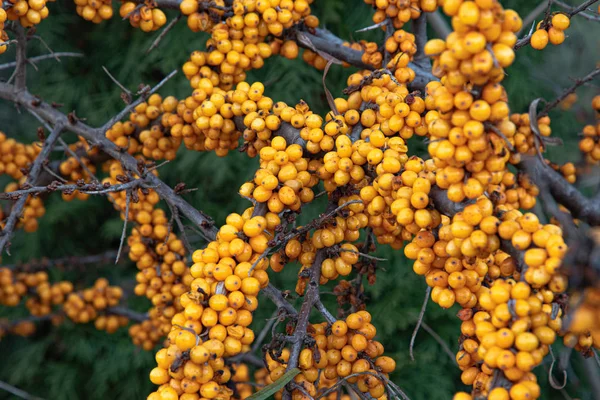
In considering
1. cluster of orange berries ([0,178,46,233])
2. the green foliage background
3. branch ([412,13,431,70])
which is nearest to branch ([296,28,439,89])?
branch ([412,13,431,70])

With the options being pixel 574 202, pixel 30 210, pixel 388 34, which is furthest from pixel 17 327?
pixel 574 202

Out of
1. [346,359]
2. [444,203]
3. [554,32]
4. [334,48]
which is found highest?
[554,32]

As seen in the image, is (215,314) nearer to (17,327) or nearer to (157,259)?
(157,259)

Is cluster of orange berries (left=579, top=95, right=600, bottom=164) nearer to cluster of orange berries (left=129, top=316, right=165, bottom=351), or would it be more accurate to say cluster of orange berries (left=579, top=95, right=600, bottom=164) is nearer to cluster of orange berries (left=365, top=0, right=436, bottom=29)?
cluster of orange berries (left=365, top=0, right=436, bottom=29)

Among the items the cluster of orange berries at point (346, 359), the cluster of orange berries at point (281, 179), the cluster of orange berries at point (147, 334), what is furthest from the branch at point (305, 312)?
the cluster of orange berries at point (147, 334)

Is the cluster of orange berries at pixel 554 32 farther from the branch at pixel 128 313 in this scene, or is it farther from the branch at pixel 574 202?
the branch at pixel 128 313

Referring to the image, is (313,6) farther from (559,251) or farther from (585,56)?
(585,56)
